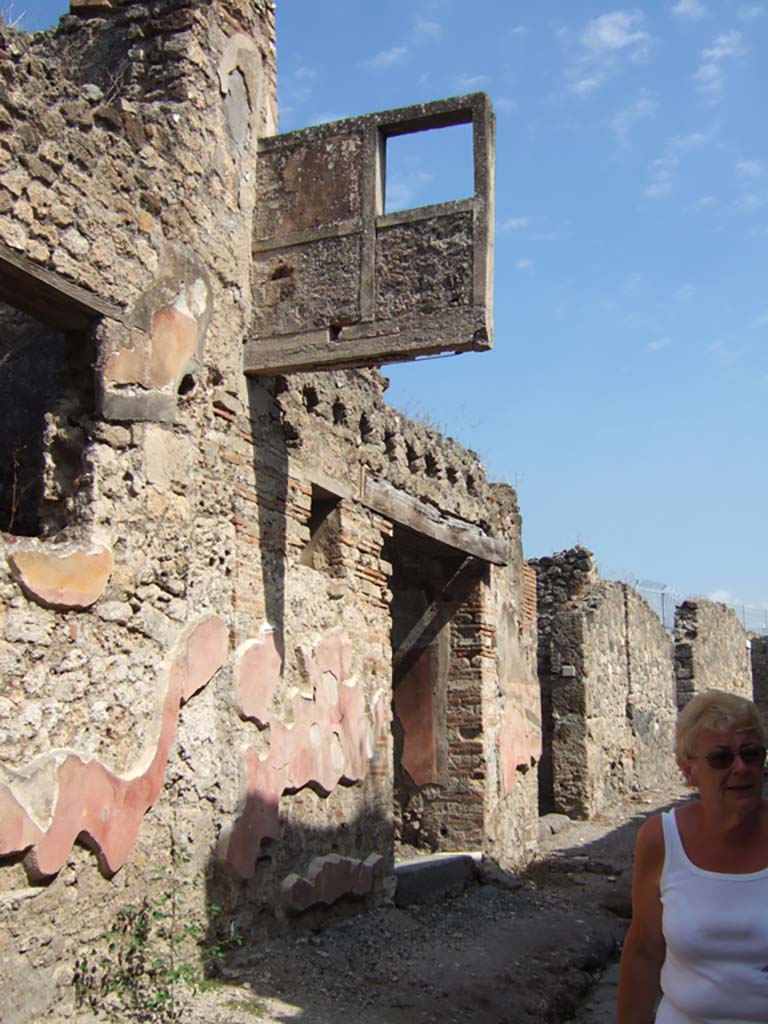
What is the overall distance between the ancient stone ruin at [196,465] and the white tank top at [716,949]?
237 cm

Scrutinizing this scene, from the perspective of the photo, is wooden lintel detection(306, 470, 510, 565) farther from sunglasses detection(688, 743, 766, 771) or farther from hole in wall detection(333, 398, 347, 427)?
sunglasses detection(688, 743, 766, 771)

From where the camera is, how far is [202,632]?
497 centimetres

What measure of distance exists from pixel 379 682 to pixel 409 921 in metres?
1.43

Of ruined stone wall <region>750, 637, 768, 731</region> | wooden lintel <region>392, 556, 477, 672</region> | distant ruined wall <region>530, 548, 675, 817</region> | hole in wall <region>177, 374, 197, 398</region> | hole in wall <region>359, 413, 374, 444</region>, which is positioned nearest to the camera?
hole in wall <region>177, 374, 197, 398</region>

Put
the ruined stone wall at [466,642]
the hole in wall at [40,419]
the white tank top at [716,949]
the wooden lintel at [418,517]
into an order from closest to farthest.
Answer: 1. the white tank top at [716,949]
2. the hole in wall at [40,419]
3. the wooden lintel at [418,517]
4. the ruined stone wall at [466,642]

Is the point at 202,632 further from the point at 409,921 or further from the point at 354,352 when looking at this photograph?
the point at 409,921

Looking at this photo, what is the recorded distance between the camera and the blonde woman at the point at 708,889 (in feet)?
7.39

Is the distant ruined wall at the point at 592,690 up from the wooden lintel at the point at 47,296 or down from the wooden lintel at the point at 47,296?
down

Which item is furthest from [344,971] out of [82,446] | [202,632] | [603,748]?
[603,748]

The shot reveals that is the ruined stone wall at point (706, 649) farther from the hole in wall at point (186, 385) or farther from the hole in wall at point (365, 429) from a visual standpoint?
the hole in wall at point (186, 385)

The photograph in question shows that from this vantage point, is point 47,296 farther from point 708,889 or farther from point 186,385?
point 708,889

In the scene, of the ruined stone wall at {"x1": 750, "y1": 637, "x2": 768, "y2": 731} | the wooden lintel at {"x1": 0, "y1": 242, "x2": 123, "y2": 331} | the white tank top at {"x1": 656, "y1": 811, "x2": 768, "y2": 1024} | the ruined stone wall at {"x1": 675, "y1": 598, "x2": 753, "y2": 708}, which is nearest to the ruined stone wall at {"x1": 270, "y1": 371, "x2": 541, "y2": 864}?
the wooden lintel at {"x1": 0, "y1": 242, "x2": 123, "y2": 331}

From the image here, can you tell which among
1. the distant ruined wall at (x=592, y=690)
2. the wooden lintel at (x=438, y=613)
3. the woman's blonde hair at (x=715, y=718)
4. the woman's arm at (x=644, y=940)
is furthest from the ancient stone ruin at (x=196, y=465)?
the distant ruined wall at (x=592, y=690)

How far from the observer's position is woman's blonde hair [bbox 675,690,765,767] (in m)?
2.50
